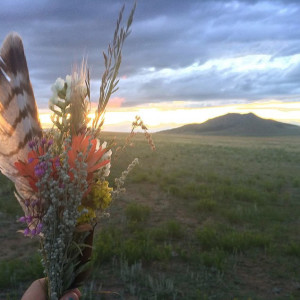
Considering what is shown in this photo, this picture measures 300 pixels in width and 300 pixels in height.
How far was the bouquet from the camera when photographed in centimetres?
167

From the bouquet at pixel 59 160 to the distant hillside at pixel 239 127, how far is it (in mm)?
140967

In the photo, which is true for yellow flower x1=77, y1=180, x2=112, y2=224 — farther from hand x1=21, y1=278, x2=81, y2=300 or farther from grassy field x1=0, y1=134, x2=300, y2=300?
grassy field x1=0, y1=134, x2=300, y2=300

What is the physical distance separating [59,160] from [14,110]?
37 cm

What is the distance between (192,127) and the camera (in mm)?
168875

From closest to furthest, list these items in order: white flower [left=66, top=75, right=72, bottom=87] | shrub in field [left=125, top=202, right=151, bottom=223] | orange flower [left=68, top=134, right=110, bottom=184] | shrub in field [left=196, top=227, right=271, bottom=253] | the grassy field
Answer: orange flower [left=68, top=134, right=110, bottom=184]
white flower [left=66, top=75, right=72, bottom=87]
the grassy field
shrub in field [left=196, top=227, right=271, bottom=253]
shrub in field [left=125, top=202, right=151, bottom=223]

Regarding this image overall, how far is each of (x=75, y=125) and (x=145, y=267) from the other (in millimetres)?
4162

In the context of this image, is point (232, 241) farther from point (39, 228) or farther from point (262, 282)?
point (39, 228)

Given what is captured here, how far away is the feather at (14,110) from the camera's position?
1.82 metres

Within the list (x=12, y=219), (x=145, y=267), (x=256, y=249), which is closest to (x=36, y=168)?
(x=145, y=267)

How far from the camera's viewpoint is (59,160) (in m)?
1.73

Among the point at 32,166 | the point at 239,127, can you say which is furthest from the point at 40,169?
the point at 239,127

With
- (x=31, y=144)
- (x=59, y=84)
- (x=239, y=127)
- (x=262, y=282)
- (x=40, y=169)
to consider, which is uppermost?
(x=59, y=84)

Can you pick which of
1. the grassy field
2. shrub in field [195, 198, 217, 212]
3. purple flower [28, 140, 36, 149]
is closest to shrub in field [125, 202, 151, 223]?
the grassy field

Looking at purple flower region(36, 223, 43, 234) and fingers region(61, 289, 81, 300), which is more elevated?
purple flower region(36, 223, 43, 234)
